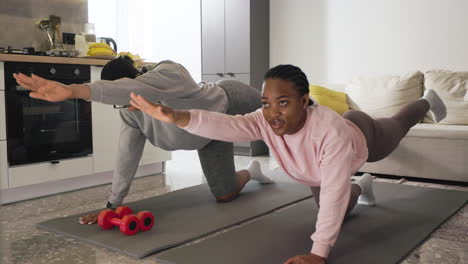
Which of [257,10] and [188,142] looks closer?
[188,142]

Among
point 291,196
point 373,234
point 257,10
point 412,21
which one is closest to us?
point 373,234

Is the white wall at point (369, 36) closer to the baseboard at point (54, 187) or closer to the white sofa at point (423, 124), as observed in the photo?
the white sofa at point (423, 124)

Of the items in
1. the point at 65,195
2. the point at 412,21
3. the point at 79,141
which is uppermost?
the point at 412,21

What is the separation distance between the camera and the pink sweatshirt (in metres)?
1.60

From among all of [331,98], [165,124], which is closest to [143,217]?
[165,124]

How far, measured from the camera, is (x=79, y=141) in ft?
11.2

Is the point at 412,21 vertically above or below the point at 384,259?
above

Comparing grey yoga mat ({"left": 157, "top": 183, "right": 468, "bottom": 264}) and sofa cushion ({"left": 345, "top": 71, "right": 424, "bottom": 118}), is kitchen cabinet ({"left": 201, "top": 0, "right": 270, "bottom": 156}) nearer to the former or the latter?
sofa cushion ({"left": 345, "top": 71, "right": 424, "bottom": 118})

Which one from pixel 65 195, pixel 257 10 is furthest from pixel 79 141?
pixel 257 10

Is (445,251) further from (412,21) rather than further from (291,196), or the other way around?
(412,21)

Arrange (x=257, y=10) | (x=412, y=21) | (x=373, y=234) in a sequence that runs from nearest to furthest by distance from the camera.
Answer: (x=373, y=234) < (x=412, y=21) < (x=257, y=10)

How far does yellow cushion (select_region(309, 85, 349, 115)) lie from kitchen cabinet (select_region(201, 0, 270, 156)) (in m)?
1.02

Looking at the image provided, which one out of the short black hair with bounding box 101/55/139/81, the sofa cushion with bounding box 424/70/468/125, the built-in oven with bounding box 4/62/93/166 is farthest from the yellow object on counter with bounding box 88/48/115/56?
the sofa cushion with bounding box 424/70/468/125

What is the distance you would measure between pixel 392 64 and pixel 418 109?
2.14 metres
